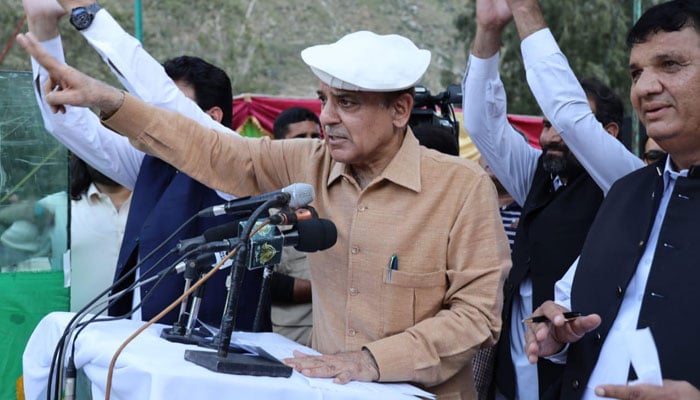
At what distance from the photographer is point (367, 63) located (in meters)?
2.70

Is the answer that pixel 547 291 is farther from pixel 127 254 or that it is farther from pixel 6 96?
pixel 6 96

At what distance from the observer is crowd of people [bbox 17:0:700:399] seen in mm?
2510

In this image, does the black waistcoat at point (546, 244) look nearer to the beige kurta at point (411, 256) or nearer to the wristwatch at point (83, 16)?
the beige kurta at point (411, 256)

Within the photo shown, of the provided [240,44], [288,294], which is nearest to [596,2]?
[240,44]

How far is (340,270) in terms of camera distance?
2805mm

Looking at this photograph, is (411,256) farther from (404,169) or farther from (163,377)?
(163,377)

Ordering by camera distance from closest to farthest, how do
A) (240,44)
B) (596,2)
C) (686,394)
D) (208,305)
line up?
(686,394), (208,305), (596,2), (240,44)

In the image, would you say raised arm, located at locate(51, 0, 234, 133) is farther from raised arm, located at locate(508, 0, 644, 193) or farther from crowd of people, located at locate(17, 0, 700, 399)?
raised arm, located at locate(508, 0, 644, 193)

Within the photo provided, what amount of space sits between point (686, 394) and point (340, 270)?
3.54ft

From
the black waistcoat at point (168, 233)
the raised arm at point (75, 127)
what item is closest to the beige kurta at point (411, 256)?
the black waistcoat at point (168, 233)

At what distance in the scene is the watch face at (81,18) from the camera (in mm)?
3088

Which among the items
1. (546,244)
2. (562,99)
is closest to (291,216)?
(562,99)

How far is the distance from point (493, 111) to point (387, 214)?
44.2 inches

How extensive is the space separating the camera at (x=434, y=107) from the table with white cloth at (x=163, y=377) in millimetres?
2185
